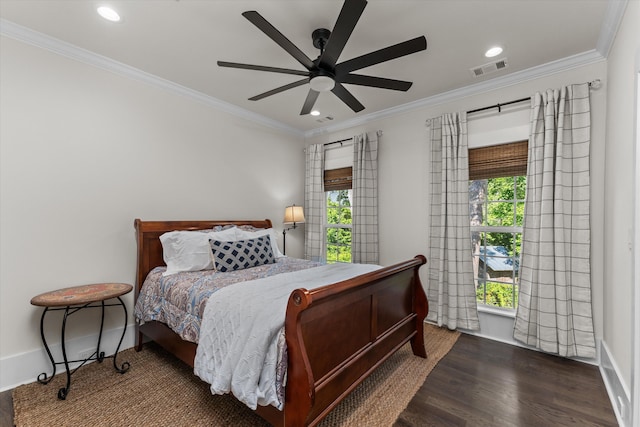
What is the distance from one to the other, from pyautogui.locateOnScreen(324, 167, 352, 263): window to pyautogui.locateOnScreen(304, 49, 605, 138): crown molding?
793 mm

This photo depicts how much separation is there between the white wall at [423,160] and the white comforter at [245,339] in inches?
77.9

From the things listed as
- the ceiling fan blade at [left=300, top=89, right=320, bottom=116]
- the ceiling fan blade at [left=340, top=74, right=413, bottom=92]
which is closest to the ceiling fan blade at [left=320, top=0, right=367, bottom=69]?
the ceiling fan blade at [left=340, top=74, right=413, bottom=92]

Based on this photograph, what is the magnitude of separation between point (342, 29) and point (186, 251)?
92.5 inches

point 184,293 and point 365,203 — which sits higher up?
point 365,203

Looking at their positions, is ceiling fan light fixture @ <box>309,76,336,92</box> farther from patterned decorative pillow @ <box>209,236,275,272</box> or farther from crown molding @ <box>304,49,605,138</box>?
crown molding @ <box>304,49,605,138</box>

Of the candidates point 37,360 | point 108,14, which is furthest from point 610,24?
point 37,360

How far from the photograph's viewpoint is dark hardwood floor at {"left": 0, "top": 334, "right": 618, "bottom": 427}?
1.84 meters

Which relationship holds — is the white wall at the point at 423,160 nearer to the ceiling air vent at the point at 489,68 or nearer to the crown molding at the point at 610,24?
the crown molding at the point at 610,24

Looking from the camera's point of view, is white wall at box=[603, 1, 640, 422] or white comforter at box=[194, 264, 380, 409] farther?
white wall at box=[603, 1, 640, 422]

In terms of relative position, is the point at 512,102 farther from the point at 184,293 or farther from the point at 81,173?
the point at 81,173

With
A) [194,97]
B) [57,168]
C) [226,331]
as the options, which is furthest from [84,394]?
[194,97]

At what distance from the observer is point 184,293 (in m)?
2.20

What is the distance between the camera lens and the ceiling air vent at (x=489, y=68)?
2.70m

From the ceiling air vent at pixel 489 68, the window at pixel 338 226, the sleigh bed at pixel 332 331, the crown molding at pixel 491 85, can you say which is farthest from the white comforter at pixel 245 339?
the crown molding at pixel 491 85
